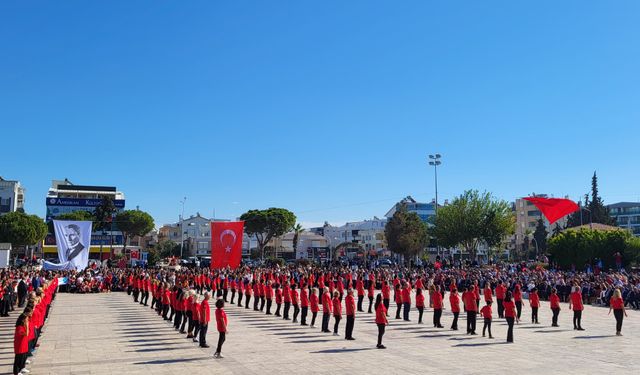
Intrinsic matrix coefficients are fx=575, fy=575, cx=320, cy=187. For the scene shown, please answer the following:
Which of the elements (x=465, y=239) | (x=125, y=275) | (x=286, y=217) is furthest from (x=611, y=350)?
(x=286, y=217)

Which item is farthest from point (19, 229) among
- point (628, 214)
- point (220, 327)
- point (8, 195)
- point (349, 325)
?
point (628, 214)

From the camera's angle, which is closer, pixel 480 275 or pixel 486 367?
pixel 486 367

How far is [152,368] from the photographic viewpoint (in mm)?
13109

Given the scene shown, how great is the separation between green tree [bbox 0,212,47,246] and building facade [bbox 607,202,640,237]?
114446 mm

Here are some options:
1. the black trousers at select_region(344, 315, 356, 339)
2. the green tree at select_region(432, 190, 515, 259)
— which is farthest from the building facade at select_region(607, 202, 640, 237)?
the black trousers at select_region(344, 315, 356, 339)

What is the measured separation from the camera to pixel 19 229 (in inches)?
2613

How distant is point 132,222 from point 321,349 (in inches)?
3090

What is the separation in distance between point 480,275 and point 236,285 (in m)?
16.7

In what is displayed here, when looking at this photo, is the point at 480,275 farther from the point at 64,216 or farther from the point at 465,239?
the point at 64,216

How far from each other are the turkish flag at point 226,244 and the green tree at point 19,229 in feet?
162

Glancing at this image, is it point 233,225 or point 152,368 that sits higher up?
point 233,225

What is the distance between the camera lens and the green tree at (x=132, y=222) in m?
89.0

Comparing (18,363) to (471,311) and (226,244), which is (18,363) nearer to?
(471,311)

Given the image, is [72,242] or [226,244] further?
[72,242]
